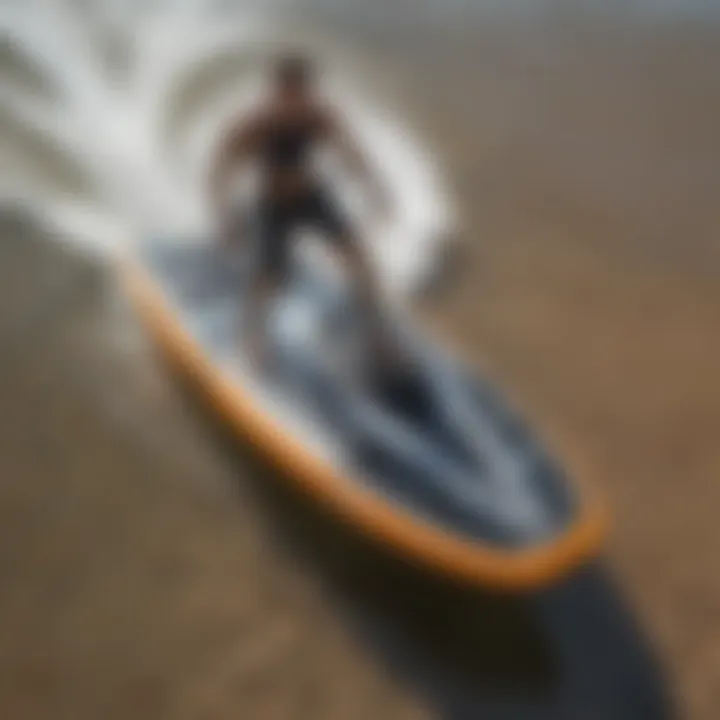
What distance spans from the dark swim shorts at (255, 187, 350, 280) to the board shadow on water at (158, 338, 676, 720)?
427 mm

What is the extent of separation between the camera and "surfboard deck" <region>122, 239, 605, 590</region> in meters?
1.79

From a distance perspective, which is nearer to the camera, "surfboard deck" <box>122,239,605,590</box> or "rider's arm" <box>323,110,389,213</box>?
"surfboard deck" <box>122,239,605,590</box>

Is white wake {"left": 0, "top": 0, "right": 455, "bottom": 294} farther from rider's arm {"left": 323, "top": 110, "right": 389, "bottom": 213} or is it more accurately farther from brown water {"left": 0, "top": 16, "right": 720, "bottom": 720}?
rider's arm {"left": 323, "top": 110, "right": 389, "bottom": 213}

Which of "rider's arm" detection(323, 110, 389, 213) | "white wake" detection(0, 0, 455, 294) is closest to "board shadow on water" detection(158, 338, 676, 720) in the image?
"rider's arm" detection(323, 110, 389, 213)

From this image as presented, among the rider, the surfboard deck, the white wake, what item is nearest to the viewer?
the surfboard deck

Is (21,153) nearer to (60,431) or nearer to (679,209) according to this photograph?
(60,431)

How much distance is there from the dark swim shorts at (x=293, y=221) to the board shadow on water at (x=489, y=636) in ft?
1.40

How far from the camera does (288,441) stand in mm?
1962

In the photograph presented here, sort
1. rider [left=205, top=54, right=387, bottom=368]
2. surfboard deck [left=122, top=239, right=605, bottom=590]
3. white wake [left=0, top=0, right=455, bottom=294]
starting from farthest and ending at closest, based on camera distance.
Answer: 1. white wake [left=0, top=0, right=455, bottom=294]
2. rider [left=205, top=54, right=387, bottom=368]
3. surfboard deck [left=122, top=239, right=605, bottom=590]

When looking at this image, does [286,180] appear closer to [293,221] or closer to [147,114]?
[293,221]

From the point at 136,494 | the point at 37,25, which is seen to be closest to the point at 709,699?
the point at 136,494

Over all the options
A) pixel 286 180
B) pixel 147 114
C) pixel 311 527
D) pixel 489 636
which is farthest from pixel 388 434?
pixel 147 114

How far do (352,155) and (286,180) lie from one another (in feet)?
0.47

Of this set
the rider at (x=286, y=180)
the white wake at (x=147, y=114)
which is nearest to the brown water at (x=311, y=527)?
the white wake at (x=147, y=114)
